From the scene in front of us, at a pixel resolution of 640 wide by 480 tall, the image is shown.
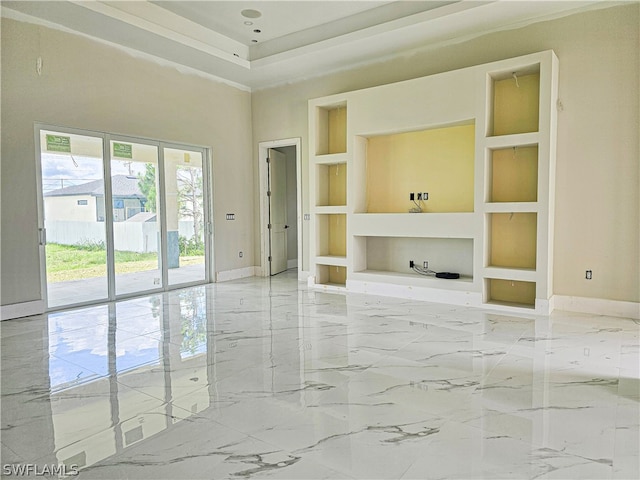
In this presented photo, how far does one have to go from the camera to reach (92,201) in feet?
17.9

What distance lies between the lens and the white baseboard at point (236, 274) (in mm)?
7348

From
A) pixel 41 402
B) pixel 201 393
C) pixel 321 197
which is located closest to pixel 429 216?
pixel 321 197

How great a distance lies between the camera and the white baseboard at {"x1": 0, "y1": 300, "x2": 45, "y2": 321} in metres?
4.69

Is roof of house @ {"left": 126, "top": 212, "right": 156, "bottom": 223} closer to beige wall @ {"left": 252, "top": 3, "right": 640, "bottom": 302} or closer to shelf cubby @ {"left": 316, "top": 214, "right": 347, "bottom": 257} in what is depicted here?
shelf cubby @ {"left": 316, "top": 214, "right": 347, "bottom": 257}

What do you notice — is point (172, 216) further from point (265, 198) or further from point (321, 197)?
point (321, 197)

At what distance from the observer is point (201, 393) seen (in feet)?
9.16

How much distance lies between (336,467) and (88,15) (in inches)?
211

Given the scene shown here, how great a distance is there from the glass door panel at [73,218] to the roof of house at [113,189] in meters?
0.01

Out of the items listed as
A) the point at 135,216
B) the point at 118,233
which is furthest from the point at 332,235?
the point at 118,233

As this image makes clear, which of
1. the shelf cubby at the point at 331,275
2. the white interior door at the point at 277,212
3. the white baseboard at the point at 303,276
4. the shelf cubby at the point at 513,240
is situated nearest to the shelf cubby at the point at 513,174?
the shelf cubby at the point at 513,240

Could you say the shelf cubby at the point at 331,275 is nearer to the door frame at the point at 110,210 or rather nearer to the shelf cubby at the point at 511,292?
the door frame at the point at 110,210

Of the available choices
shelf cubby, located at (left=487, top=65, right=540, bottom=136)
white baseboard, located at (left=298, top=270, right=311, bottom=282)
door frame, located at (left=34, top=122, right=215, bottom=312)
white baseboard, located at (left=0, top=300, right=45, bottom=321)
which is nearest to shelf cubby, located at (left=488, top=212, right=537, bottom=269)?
shelf cubby, located at (left=487, top=65, right=540, bottom=136)

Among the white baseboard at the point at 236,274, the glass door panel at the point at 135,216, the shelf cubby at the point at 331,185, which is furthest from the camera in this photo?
the white baseboard at the point at 236,274

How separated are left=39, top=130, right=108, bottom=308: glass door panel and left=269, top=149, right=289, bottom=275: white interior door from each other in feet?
10.2
